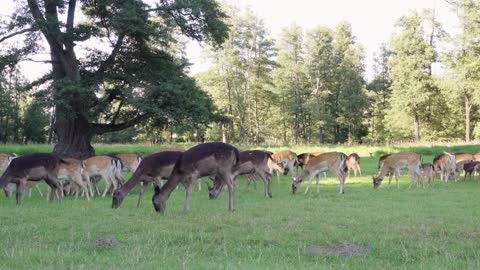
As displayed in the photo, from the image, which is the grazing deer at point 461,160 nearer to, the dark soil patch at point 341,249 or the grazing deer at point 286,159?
the grazing deer at point 286,159

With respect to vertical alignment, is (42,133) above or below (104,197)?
above

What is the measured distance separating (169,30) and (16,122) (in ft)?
142

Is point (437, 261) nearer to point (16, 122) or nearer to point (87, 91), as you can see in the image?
point (87, 91)

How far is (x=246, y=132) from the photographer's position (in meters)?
64.4

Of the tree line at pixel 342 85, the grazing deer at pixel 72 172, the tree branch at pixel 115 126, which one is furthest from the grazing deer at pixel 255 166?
the tree line at pixel 342 85

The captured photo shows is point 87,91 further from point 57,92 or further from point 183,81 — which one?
point 183,81

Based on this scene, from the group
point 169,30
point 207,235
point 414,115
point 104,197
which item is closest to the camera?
point 207,235

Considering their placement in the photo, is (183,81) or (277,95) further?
(277,95)

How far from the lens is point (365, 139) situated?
64250 mm

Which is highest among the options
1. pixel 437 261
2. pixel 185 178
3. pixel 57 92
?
pixel 57 92

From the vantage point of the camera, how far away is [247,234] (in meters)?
7.99

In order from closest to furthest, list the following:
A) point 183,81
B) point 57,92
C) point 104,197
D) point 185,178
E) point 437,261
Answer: point 437,261, point 185,178, point 104,197, point 57,92, point 183,81

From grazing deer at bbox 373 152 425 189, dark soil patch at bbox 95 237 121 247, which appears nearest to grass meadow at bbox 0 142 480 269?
dark soil patch at bbox 95 237 121 247

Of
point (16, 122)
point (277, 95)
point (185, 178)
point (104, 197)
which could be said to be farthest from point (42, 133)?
point (185, 178)
